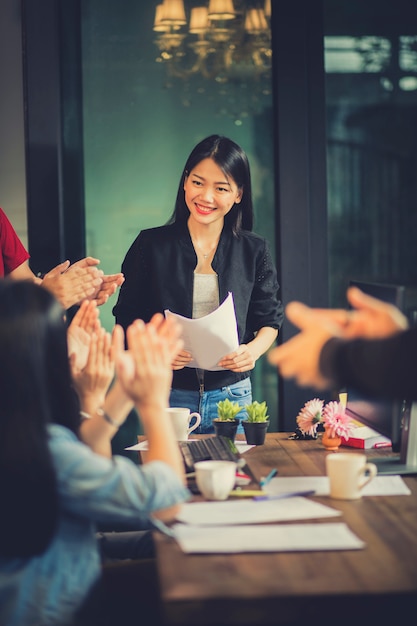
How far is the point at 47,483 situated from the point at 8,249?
6.02 ft

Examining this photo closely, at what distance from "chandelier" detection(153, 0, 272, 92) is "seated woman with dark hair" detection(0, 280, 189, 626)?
2.41 metres

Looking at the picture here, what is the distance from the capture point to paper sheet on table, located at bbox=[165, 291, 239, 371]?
272 cm

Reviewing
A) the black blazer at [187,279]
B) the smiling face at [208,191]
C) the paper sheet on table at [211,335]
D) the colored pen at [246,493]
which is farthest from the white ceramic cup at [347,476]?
the smiling face at [208,191]

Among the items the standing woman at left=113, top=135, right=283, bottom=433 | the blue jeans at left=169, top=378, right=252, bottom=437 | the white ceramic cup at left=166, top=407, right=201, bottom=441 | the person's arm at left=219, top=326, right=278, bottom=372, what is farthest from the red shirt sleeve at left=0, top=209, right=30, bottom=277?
the white ceramic cup at left=166, top=407, right=201, bottom=441

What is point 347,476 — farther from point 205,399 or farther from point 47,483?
point 205,399

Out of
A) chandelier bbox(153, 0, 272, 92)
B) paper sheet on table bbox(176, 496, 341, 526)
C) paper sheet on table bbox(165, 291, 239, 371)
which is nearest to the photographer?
paper sheet on table bbox(176, 496, 341, 526)

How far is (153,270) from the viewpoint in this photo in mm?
3084

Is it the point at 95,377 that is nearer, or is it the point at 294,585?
the point at 294,585

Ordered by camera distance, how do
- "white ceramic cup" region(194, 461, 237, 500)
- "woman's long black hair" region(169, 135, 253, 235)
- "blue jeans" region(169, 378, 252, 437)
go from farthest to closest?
"woman's long black hair" region(169, 135, 253, 235), "blue jeans" region(169, 378, 252, 437), "white ceramic cup" region(194, 461, 237, 500)

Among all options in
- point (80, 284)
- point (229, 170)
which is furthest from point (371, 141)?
point (80, 284)

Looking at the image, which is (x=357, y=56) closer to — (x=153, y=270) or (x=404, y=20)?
(x=404, y=20)

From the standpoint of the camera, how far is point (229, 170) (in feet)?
9.98

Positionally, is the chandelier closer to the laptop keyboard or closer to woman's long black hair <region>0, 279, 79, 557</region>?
the laptop keyboard

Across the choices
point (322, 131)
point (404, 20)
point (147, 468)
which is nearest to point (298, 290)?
point (322, 131)
